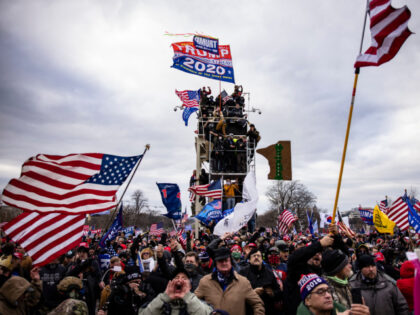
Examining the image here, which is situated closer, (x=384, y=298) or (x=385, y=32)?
(x=384, y=298)

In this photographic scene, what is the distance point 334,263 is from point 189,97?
2321 centimetres

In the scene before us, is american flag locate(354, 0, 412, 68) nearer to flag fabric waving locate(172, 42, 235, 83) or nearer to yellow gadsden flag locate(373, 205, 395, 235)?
yellow gadsden flag locate(373, 205, 395, 235)

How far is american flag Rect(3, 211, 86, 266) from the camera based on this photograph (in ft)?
15.0

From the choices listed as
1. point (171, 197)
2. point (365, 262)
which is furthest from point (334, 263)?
point (171, 197)

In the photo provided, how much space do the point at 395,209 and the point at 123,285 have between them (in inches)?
470

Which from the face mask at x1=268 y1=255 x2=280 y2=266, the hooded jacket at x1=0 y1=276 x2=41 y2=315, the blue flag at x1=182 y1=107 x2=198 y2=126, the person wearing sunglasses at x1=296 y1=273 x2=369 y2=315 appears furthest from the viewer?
the blue flag at x1=182 y1=107 x2=198 y2=126

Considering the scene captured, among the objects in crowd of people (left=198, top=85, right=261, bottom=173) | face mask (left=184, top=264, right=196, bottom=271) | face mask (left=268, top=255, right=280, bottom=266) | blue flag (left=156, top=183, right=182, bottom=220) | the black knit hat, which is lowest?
face mask (left=268, top=255, right=280, bottom=266)

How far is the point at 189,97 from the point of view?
1018 inches

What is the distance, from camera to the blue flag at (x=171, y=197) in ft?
33.7

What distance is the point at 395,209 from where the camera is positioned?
12156mm

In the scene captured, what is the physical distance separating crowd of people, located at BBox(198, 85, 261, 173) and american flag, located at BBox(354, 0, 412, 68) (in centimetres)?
1907

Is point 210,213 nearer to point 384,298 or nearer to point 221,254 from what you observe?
point 221,254

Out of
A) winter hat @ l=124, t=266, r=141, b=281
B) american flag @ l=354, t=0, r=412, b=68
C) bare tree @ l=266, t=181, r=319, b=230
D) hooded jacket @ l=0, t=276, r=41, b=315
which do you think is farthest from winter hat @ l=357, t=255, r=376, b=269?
bare tree @ l=266, t=181, r=319, b=230

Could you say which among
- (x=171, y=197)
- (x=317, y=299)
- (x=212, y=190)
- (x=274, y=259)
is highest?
(x=212, y=190)
